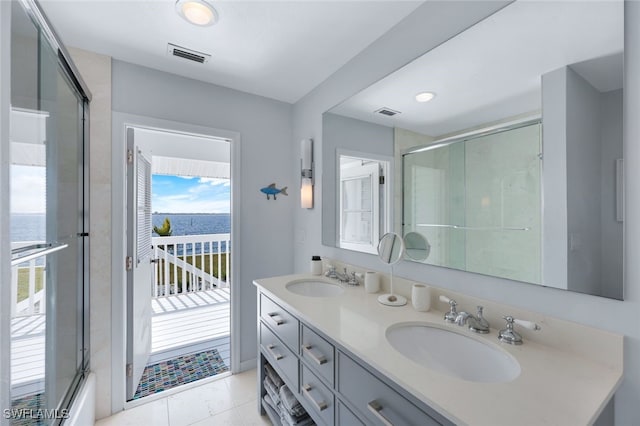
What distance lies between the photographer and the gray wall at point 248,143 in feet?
6.62

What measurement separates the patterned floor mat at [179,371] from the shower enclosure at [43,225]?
60 cm

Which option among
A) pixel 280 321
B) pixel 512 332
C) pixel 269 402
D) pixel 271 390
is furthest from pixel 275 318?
pixel 512 332

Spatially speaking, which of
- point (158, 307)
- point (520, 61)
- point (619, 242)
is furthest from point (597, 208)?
point (158, 307)

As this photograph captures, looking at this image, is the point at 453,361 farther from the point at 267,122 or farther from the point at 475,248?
the point at 267,122

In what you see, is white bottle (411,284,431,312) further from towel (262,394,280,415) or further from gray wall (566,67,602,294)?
towel (262,394,280,415)

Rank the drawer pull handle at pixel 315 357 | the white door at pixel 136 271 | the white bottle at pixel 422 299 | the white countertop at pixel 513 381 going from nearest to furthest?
the white countertop at pixel 513 381, the drawer pull handle at pixel 315 357, the white bottle at pixel 422 299, the white door at pixel 136 271

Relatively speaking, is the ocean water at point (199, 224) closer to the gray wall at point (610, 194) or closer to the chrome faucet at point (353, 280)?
the chrome faucet at point (353, 280)

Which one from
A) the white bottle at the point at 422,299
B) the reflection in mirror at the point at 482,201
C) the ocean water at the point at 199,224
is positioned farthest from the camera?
the ocean water at the point at 199,224

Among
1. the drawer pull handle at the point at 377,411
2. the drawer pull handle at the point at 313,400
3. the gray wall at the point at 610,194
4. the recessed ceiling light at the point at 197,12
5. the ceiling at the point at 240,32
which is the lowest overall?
the drawer pull handle at the point at 313,400

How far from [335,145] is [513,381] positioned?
172 centimetres

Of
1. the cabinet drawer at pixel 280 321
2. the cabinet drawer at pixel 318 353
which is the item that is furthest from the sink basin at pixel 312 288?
the cabinet drawer at pixel 318 353

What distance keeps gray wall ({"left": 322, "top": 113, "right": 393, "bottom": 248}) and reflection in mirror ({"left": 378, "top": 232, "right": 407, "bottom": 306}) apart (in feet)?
1.72

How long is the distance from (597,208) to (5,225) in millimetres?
1868

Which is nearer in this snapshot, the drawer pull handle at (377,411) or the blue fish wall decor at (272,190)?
the drawer pull handle at (377,411)
